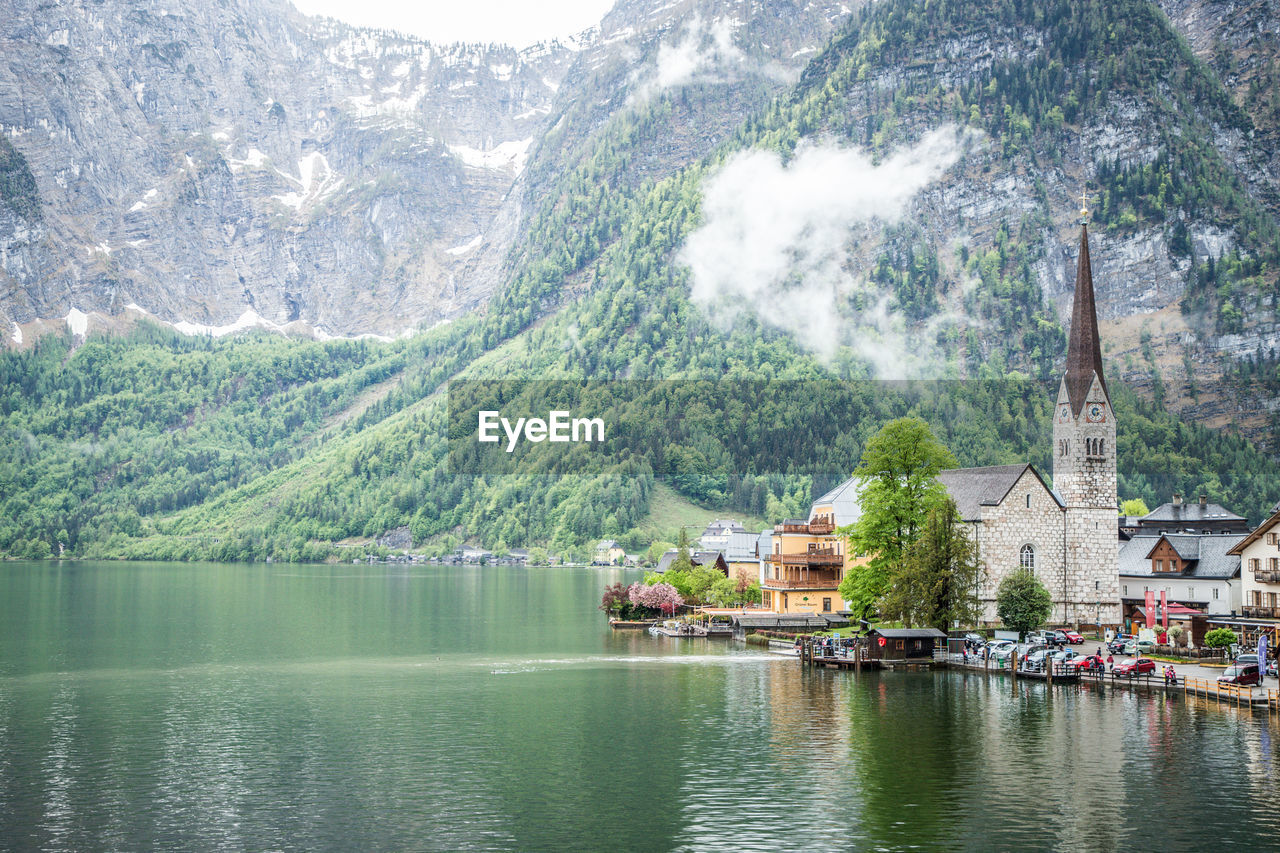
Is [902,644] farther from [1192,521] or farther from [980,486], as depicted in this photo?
[1192,521]

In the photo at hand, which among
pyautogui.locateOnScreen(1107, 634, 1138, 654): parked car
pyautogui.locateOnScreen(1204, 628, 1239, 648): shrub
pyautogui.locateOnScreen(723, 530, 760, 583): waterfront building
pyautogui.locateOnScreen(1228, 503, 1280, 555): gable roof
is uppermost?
pyautogui.locateOnScreen(1228, 503, 1280, 555): gable roof

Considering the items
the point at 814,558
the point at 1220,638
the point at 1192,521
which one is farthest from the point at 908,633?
the point at 1192,521

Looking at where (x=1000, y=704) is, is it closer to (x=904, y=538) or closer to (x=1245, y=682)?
(x=1245, y=682)

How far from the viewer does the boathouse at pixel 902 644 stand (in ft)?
296

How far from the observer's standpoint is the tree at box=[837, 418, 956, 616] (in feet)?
327

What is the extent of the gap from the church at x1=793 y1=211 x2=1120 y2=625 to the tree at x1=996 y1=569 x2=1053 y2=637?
2568 millimetres

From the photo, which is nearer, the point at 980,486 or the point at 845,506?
the point at 980,486

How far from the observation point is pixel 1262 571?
314 feet

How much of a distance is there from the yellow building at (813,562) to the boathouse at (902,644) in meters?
29.3

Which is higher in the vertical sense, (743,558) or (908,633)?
(743,558)

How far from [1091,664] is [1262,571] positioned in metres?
22.0

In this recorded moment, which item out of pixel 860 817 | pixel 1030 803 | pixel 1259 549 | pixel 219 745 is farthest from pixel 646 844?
pixel 1259 549

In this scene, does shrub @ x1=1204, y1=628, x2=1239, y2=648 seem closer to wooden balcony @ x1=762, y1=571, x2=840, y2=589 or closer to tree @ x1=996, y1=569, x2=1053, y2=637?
tree @ x1=996, y1=569, x2=1053, y2=637

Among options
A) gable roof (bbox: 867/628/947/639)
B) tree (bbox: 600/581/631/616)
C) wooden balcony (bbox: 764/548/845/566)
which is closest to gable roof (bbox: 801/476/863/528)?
wooden balcony (bbox: 764/548/845/566)
